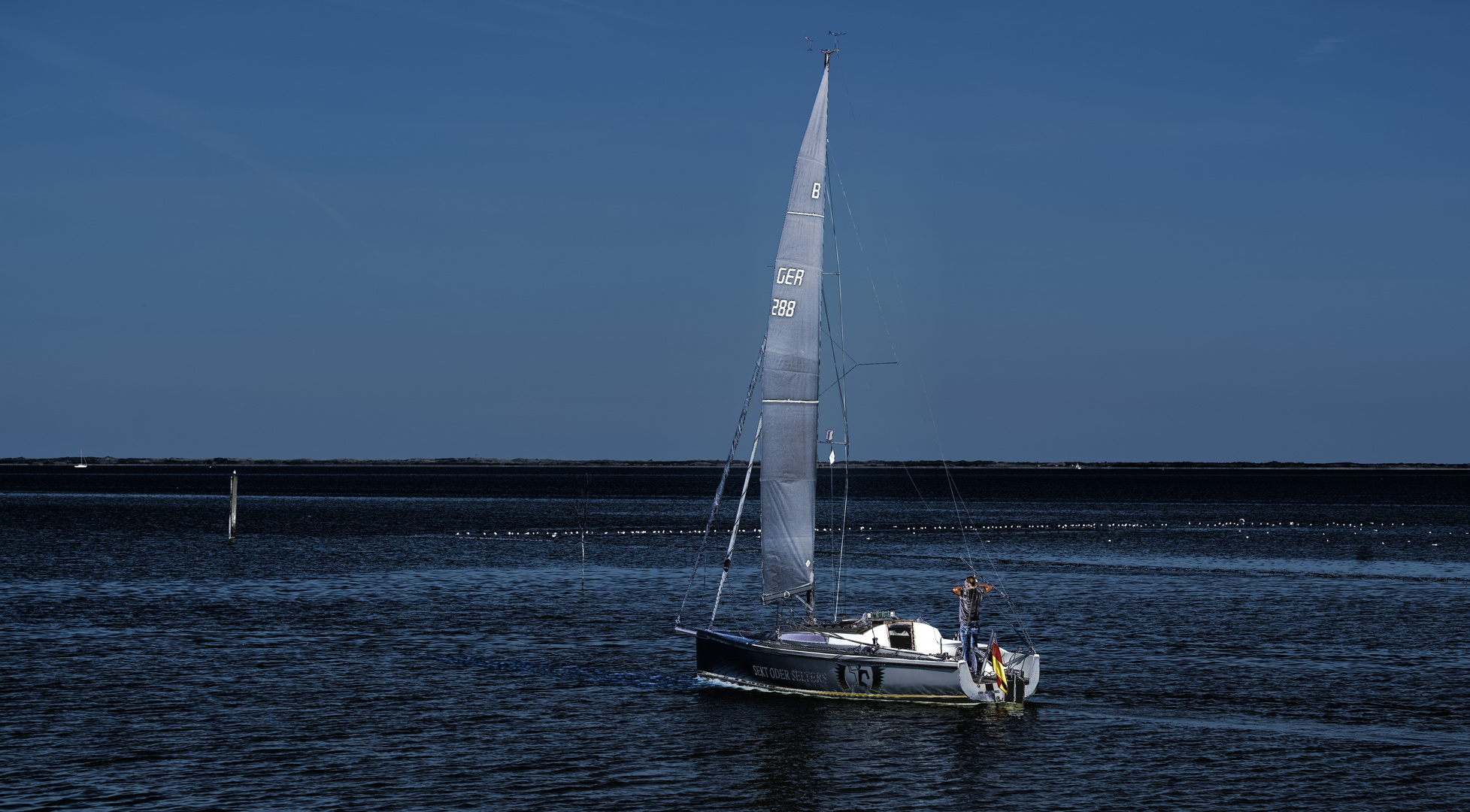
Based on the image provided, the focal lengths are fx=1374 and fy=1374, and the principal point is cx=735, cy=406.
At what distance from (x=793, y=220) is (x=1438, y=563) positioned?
66934mm

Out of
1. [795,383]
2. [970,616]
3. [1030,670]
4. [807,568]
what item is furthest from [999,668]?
[795,383]

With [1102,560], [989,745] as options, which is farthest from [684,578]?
[989,745]

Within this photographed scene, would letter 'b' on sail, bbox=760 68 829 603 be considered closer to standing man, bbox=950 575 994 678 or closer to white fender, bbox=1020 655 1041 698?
standing man, bbox=950 575 994 678

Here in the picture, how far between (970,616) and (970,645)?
898mm

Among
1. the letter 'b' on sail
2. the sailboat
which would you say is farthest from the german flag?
the letter 'b' on sail

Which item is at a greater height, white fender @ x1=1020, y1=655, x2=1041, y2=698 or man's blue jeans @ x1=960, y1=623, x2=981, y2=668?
man's blue jeans @ x1=960, y1=623, x2=981, y2=668

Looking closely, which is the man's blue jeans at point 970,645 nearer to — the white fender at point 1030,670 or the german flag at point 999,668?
the german flag at point 999,668

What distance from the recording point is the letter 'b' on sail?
33.9 metres

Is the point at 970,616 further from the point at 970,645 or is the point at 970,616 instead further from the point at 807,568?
the point at 807,568

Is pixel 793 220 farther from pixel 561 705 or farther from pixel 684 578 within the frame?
pixel 684 578

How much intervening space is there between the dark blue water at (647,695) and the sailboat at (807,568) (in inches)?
33.5

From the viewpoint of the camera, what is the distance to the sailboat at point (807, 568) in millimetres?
33812

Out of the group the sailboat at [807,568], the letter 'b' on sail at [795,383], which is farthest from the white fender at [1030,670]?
the letter 'b' on sail at [795,383]

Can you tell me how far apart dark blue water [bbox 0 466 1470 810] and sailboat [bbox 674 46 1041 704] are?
0.85m
